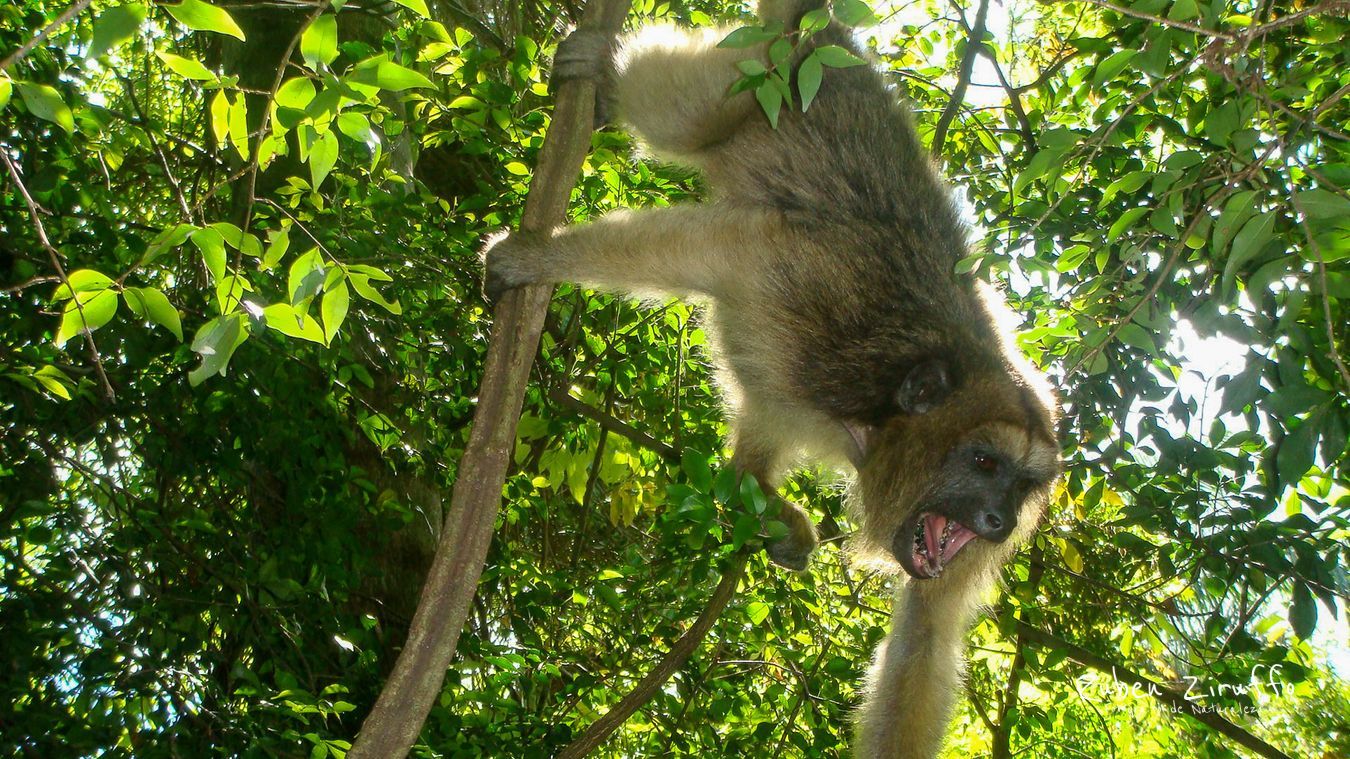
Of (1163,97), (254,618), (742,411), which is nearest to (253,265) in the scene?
(254,618)

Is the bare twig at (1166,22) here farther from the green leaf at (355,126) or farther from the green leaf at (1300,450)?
the green leaf at (355,126)

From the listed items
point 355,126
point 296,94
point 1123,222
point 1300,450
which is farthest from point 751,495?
point 296,94

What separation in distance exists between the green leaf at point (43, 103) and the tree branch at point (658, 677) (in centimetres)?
253

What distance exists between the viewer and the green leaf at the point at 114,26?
→ 4.95 feet

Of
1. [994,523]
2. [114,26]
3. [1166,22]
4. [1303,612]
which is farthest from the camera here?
[994,523]

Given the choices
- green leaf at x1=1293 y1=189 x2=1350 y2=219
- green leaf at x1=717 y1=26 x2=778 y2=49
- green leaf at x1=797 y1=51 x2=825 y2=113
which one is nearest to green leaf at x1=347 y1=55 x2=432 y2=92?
green leaf at x1=717 y1=26 x2=778 y2=49

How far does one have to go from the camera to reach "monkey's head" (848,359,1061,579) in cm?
362

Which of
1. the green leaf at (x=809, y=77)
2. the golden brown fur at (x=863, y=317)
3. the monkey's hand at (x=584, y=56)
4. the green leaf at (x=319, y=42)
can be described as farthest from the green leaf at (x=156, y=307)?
the monkey's hand at (x=584, y=56)

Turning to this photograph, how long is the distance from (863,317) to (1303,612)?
172cm

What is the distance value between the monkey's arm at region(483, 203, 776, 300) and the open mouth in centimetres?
121

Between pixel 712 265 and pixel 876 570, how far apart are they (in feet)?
5.57

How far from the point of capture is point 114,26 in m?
1.53

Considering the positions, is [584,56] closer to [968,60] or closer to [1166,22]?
[968,60]

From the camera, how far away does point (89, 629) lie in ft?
12.1
